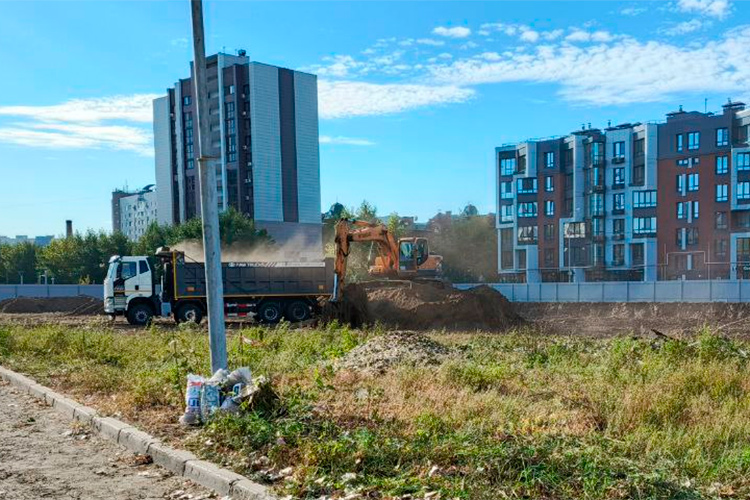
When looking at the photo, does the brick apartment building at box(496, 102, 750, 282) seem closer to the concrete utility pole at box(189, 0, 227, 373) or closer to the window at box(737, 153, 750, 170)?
the window at box(737, 153, 750, 170)

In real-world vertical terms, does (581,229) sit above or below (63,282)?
above

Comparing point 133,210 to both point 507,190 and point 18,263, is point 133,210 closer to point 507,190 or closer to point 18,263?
point 18,263

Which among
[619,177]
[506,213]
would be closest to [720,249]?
[619,177]

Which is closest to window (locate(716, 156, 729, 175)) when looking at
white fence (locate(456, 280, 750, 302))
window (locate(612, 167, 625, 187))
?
window (locate(612, 167, 625, 187))

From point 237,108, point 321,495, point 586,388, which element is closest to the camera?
point 321,495

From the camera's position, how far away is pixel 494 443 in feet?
18.7

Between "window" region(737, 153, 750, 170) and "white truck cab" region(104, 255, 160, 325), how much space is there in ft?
162

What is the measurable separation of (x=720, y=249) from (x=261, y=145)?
4482cm

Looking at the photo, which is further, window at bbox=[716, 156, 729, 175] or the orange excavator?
window at bbox=[716, 156, 729, 175]

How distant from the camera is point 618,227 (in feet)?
210

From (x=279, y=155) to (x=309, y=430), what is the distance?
66.9 m

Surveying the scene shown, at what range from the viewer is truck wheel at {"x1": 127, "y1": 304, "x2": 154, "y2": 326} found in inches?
986

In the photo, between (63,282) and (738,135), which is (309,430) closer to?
(738,135)

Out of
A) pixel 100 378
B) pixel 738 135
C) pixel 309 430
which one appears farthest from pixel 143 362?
pixel 738 135
